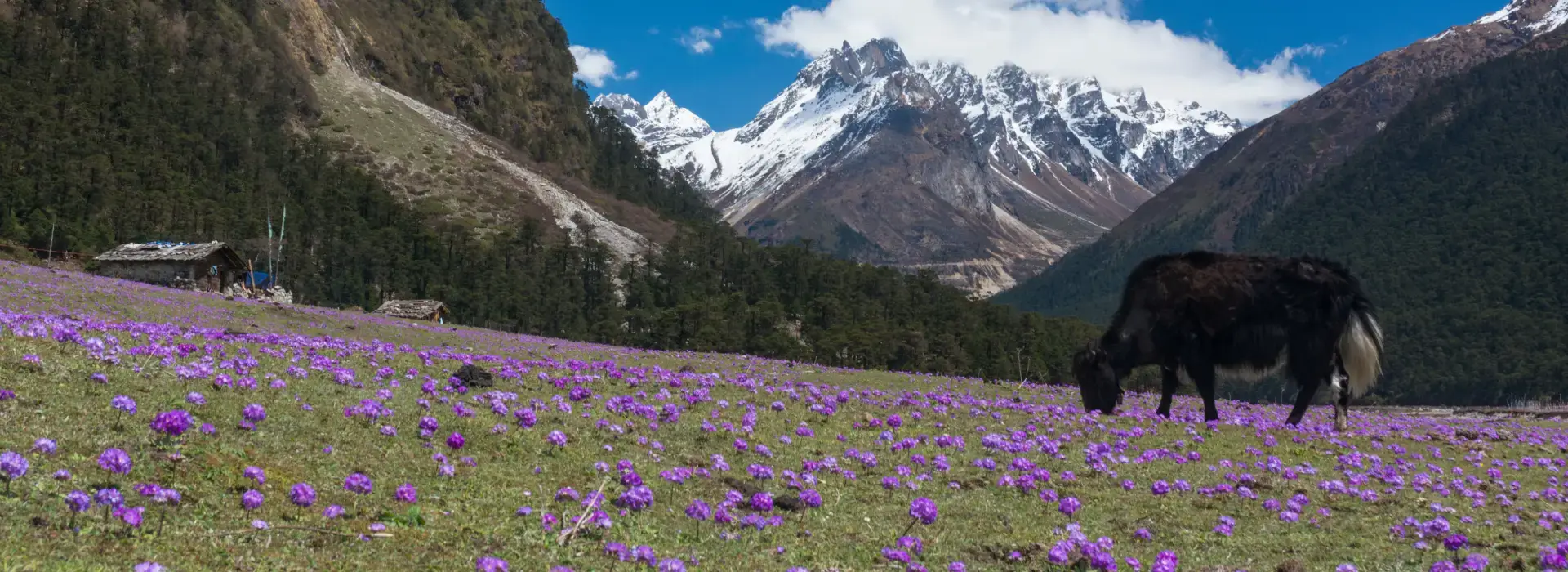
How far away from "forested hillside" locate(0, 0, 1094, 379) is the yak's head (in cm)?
6693

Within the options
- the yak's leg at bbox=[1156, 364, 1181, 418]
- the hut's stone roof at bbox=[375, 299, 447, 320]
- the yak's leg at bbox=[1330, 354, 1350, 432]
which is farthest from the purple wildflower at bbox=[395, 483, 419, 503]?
the hut's stone roof at bbox=[375, 299, 447, 320]

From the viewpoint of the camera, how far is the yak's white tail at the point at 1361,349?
64.7 ft

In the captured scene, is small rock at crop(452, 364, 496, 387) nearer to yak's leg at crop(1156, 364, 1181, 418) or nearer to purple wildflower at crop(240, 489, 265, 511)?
purple wildflower at crop(240, 489, 265, 511)

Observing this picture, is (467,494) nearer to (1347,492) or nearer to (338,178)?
(1347,492)

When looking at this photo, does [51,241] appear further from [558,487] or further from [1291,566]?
[1291,566]

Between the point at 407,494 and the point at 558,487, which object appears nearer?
the point at 407,494

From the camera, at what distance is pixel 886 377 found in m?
35.8

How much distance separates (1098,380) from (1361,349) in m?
5.44

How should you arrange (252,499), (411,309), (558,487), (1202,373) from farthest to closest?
(411,309) → (1202,373) → (558,487) → (252,499)

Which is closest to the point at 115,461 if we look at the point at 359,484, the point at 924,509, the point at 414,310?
the point at 359,484

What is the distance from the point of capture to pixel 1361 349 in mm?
19703

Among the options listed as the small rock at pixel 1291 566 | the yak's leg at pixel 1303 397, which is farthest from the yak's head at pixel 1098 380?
the small rock at pixel 1291 566

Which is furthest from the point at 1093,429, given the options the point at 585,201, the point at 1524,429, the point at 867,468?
the point at 585,201

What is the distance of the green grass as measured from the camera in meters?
7.06
